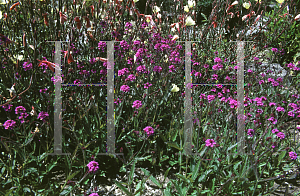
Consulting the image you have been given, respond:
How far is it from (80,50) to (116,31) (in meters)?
0.36

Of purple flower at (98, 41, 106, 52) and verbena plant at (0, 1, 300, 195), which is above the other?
purple flower at (98, 41, 106, 52)

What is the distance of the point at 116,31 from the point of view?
2.35 m

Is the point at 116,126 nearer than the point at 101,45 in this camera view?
Yes

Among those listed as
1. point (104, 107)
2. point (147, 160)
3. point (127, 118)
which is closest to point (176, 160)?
point (147, 160)

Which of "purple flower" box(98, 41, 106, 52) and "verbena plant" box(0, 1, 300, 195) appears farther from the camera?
"purple flower" box(98, 41, 106, 52)

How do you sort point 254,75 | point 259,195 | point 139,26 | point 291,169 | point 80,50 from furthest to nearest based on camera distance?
point 254,75, point 139,26, point 80,50, point 291,169, point 259,195

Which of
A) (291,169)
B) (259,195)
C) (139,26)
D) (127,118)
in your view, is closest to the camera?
(259,195)

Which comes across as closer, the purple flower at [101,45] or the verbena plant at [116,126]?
the verbena plant at [116,126]

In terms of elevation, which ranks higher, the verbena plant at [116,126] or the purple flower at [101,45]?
the purple flower at [101,45]

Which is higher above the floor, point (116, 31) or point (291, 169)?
point (116, 31)

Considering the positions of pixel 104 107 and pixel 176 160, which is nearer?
pixel 176 160

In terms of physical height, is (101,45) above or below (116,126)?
above

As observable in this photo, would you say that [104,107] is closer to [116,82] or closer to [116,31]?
[116,82]

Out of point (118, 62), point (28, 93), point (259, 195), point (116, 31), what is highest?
point (116, 31)
